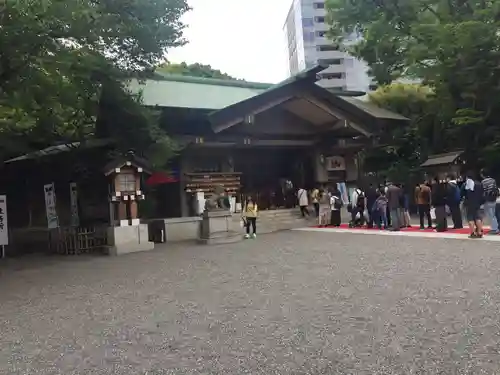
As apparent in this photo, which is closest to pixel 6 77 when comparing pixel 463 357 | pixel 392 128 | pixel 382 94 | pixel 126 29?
pixel 126 29

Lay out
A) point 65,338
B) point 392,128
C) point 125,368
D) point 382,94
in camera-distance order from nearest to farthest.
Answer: point 125,368 < point 65,338 < point 392,128 < point 382,94

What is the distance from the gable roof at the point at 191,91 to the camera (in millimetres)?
17703

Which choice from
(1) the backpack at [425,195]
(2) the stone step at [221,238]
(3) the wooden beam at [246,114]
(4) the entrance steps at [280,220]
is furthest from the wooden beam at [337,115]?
(2) the stone step at [221,238]

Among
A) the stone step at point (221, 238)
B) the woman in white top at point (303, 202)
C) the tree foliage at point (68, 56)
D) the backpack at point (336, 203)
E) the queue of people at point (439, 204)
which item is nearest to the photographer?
the tree foliage at point (68, 56)

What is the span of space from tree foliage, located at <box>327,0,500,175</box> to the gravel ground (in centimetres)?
1219

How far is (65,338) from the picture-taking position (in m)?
5.34

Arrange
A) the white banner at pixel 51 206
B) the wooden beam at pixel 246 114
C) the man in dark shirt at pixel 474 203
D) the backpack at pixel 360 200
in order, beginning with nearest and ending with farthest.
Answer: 1. the man in dark shirt at pixel 474 203
2. the white banner at pixel 51 206
3. the backpack at pixel 360 200
4. the wooden beam at pixel 246 114

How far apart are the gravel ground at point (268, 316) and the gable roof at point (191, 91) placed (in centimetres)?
853

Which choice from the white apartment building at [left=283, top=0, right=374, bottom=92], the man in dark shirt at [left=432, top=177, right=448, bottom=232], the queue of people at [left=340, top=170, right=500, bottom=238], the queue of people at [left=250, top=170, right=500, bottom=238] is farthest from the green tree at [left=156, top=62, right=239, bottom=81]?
the white apartment building at [left=283, top=0, right=374, bottom=92]

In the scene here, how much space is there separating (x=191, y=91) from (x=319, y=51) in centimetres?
5516

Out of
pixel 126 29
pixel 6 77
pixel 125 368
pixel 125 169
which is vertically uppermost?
pixel 126 29

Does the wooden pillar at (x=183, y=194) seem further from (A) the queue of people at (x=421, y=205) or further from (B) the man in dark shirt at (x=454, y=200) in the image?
(B) the man in dark shirt at (x=454, y=200)

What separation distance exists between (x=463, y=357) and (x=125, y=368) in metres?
2.98

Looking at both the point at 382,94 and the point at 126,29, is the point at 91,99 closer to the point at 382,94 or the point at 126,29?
the point at 126,29
